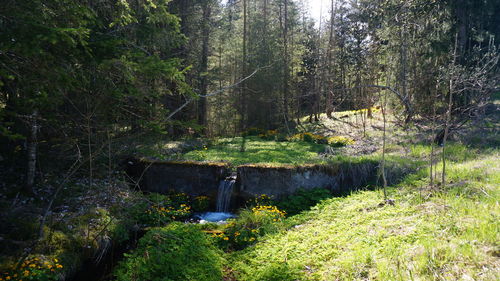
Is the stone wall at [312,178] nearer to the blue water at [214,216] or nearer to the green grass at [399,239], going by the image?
the blue water at [214,216]

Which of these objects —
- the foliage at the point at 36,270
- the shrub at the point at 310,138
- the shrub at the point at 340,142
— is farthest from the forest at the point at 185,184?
the shrub at the point at 310,138

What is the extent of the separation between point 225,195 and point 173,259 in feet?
12.7

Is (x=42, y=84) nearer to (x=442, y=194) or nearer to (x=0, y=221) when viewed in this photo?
(x=0, y=221)

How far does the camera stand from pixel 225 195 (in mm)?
8789

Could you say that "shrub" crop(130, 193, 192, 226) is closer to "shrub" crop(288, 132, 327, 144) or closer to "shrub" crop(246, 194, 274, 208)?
"shrub" crop(246, 194, 274, 208)

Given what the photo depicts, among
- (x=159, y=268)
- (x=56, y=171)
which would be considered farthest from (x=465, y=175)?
(x=56, y=171)

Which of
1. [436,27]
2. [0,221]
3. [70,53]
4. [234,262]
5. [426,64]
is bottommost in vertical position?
[234,262]

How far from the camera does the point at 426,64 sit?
1404cm

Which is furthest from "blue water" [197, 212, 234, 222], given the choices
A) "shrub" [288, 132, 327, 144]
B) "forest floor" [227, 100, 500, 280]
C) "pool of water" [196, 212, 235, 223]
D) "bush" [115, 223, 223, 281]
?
"shrub" [288, 132, 327, 144]

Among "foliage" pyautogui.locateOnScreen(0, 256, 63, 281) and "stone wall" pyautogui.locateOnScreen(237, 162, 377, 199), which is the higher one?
"stone wall" pyautogui.locateOnScreen(237, 162, 377, 199)

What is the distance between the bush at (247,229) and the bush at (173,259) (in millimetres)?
334

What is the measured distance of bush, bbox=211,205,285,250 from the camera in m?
5.88

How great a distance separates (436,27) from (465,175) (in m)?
9.61

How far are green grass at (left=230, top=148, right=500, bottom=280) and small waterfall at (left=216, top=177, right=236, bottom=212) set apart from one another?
2.62m
